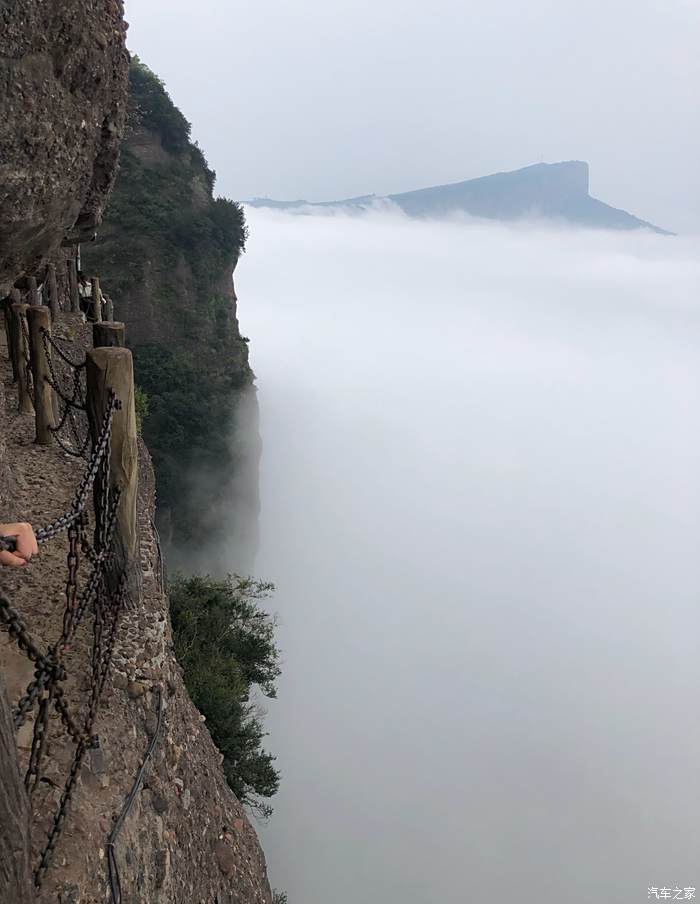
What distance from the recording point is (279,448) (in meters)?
59.4

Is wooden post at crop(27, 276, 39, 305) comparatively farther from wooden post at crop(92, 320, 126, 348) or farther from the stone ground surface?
wooden post at crop(92, 320, 126, 348)

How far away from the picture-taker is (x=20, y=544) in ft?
8.58

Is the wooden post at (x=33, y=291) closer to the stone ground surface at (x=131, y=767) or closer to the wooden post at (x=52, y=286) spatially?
the wooden post at (x=52, y=286)

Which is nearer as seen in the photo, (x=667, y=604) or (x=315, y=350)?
(x=667, y=604)

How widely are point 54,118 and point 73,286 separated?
37.1ft

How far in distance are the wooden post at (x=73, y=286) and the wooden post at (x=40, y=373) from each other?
23.9 feet

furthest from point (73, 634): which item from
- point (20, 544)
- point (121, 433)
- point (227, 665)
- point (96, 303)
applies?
point (96, 303)

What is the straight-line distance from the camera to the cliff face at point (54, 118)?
3.65 metres

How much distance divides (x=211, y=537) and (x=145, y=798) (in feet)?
82.8

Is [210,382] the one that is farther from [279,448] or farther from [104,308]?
[279,448]

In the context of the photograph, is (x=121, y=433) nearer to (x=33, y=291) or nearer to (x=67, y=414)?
(x=67, y=414)

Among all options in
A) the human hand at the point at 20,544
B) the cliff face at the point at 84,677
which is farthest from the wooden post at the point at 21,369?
the human hand at the point at 20,544

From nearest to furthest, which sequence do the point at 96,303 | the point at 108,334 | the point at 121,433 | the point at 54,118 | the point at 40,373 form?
the point at 54,118 < the point at 121,433 < the point at 108,334 < the point at 40,373 < the point at 96,303

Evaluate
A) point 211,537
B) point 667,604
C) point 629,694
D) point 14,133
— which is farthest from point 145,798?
point 667,604
